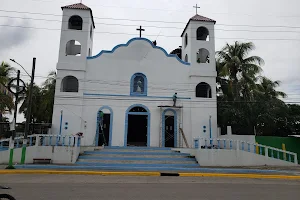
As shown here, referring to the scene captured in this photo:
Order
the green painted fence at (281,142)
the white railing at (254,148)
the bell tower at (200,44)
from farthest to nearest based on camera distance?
the bell tower at (200,44)
the green painted fence at (281,142)
the white railing at (254,148)

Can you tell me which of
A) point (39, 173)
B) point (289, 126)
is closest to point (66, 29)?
point (39, 173)

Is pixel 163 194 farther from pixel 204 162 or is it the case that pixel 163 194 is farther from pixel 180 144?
pixel 180 144

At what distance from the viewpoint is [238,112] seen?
65.6 feet

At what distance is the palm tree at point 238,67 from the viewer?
2148cm

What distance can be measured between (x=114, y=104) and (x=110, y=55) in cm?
360

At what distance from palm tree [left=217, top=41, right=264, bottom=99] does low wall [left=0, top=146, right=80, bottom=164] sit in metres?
14.3

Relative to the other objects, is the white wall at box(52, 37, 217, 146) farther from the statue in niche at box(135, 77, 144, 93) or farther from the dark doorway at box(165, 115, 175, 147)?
the dark doorway at box(165, 115, 175, 147)

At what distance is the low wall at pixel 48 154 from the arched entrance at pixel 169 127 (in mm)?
6602

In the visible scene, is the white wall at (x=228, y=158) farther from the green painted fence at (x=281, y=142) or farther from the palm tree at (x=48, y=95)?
the palm tree at (x=48, y=95)

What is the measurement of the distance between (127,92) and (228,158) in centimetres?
787

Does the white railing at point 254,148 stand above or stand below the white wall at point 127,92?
below

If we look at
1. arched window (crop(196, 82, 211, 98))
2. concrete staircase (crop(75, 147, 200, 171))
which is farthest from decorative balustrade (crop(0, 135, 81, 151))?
arched window (crop(196, 82, 211, 98))

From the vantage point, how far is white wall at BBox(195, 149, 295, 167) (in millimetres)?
13164

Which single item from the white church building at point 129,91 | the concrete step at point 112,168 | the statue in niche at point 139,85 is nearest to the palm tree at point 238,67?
the white church building at point 129,91
